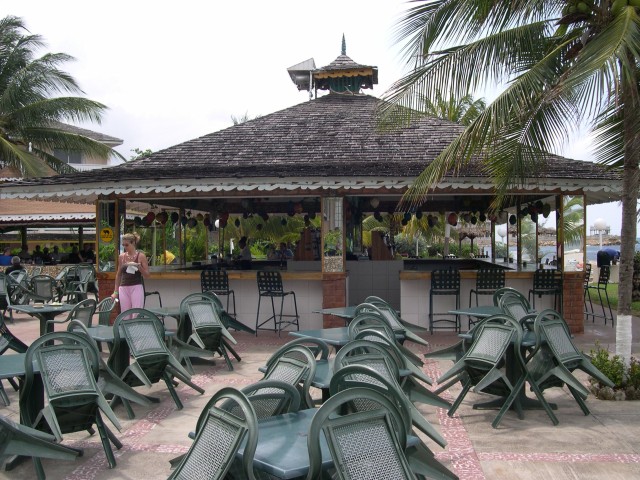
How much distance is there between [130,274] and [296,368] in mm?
5665

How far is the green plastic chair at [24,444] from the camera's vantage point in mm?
4371

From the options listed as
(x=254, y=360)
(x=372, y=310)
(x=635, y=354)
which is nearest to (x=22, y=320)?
(x=254, y=360)

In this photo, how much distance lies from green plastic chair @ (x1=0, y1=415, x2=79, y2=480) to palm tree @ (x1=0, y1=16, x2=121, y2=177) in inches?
747

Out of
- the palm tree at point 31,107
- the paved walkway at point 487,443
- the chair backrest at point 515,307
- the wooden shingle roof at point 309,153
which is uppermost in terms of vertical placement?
the palm tree at point 31,107

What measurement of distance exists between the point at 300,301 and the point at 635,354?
5597 mm

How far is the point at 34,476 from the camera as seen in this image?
502cm

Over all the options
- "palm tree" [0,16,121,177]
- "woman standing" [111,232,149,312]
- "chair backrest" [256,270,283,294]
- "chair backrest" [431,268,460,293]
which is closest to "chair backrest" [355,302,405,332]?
"woman standing" [111,232,149,312]

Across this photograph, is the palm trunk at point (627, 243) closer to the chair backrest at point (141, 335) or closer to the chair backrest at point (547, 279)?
the chair backrest at point (547, 279)

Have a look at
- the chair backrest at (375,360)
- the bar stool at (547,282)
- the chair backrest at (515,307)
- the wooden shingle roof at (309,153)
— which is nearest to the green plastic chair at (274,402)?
the chair backrest at (375,360)

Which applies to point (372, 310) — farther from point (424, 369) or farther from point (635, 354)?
point (635, 354)

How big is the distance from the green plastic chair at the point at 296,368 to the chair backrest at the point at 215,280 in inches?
291

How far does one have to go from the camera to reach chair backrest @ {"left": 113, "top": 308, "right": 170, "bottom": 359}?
21.3 ft

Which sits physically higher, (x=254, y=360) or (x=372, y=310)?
(x=372, y=310)

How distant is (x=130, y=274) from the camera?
955 centimetres
